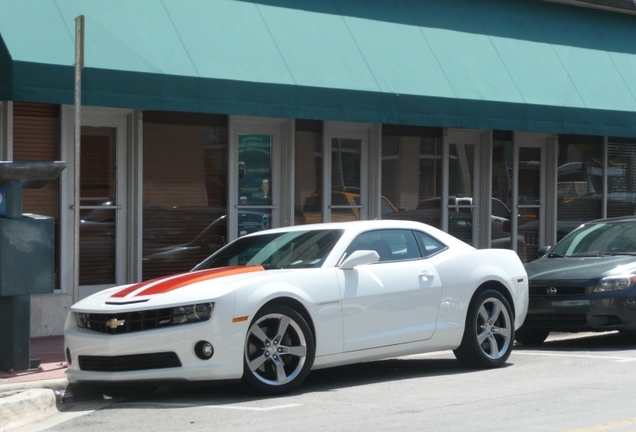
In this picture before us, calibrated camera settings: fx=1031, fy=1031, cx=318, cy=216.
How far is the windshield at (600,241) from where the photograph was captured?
42.4 feet

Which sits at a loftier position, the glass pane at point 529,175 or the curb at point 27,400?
the glass pane at point 529,175

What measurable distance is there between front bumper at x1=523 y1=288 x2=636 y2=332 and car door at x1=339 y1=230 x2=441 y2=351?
2664mm

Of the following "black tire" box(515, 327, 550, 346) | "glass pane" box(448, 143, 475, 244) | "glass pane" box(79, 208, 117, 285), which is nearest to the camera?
"black tire" box(515, 327, 550, 346)

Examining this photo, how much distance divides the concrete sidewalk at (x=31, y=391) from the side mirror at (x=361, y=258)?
2.69 m

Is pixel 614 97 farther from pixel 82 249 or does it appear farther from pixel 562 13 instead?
pixel 82 249

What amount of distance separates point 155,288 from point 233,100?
4418 mm

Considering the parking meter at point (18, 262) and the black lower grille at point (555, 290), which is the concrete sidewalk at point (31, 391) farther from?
the black lower grille at point (555, 290)

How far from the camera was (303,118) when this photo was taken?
527 inches

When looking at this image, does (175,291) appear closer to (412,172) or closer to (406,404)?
(406,404)

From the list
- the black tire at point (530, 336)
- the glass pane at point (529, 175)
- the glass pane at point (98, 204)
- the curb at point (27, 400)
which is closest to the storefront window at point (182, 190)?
the glass pane at point (98, 204)

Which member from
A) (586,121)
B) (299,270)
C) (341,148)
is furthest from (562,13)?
(299,270)

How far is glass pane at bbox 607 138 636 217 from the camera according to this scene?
19.8 m

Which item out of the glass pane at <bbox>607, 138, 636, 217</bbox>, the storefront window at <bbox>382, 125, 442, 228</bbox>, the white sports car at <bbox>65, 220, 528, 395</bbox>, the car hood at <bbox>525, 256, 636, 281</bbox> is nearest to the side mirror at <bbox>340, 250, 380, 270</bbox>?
the white sports car at <bbox>65, 220, 528, 395</bbox>

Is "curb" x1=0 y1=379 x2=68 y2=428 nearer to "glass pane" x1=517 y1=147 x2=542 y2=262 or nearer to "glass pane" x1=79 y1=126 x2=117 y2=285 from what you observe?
"glass pane" x1=79 y1=126 x2=117 y2=285
